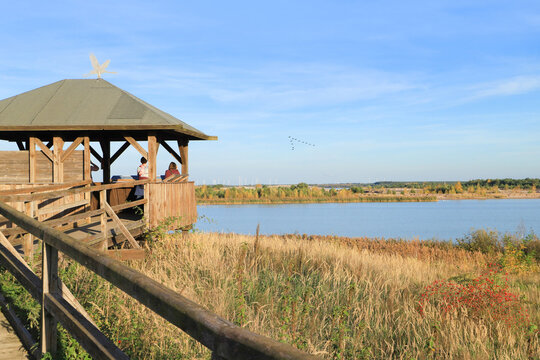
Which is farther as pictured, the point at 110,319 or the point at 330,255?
the point at 330,255

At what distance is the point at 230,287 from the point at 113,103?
9.94 m

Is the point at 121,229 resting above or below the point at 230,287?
above

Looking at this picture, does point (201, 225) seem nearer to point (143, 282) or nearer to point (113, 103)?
point (113, 103)

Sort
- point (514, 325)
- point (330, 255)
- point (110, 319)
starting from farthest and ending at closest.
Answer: point (330, 255), point (514, 325), point (110, 319)

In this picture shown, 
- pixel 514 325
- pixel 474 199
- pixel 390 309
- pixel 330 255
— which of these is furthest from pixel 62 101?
pixel 474 199

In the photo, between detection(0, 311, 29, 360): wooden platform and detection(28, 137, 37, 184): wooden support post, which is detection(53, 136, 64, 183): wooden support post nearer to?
detection(28, 137, 37, 184): wooden support post

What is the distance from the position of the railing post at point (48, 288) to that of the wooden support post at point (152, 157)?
10644mm

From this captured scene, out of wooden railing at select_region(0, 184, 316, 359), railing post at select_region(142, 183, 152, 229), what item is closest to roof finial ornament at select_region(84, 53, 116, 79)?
railing post at select_region(142, 183, 152, 229)

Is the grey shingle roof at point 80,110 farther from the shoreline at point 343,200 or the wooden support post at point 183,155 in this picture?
the shoreline at point 343,200

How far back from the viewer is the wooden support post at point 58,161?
50.8 ft

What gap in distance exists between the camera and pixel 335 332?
22.4 feet

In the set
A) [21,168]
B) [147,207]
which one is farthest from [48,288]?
[21,168]

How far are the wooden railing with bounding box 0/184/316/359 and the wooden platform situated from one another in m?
0.12

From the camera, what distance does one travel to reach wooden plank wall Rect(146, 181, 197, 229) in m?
14.1
